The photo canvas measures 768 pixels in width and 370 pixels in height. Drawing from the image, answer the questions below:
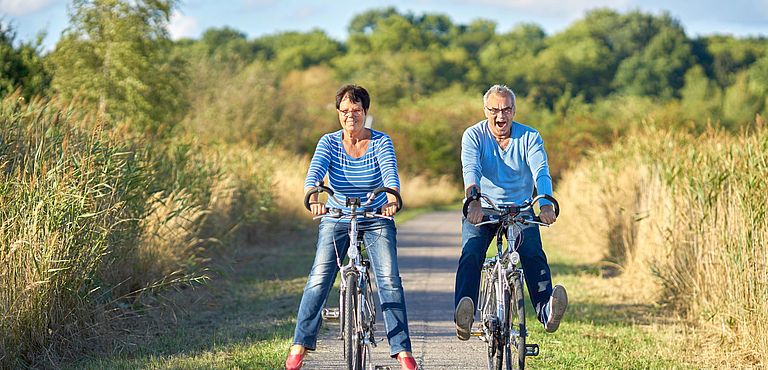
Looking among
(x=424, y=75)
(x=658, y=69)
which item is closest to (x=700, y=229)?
(x=658, y=69)

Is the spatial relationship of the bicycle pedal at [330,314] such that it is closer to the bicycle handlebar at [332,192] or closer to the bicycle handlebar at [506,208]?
the bicycle handlebar at [332,192]

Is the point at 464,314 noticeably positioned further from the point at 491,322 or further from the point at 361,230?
the point at 361,230

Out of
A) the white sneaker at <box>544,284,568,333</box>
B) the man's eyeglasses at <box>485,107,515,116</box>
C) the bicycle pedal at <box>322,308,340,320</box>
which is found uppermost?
the man's eyeglasses at <box>485,107,515,116</box>

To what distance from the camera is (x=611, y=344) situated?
34.5ft

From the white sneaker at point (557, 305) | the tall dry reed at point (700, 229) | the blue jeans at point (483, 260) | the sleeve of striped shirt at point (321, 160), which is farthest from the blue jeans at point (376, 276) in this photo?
the tall dry reed at point (700, 229)

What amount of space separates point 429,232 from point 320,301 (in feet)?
60.3

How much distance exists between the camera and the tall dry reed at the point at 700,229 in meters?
9.99

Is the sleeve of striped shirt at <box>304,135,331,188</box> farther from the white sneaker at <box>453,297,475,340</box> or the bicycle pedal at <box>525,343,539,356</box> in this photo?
the bicycle pedal at <box>525,343,539,356</box>

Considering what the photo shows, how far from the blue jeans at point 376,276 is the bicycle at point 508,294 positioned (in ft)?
1.88

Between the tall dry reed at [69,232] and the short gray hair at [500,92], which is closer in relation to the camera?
the short gray hair at [500,92]

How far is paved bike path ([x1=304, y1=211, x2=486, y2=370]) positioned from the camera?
9.10m

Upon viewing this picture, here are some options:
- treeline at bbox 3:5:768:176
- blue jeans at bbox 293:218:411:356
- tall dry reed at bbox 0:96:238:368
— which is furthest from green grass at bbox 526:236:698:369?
treeline at bbox 3:5:768:176

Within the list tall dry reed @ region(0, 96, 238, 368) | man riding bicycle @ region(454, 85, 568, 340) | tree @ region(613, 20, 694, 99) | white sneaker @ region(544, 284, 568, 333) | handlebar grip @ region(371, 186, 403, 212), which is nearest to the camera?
handlebar grip @ region(371, 186, 403, 212)

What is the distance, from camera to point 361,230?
7641 millimetres
